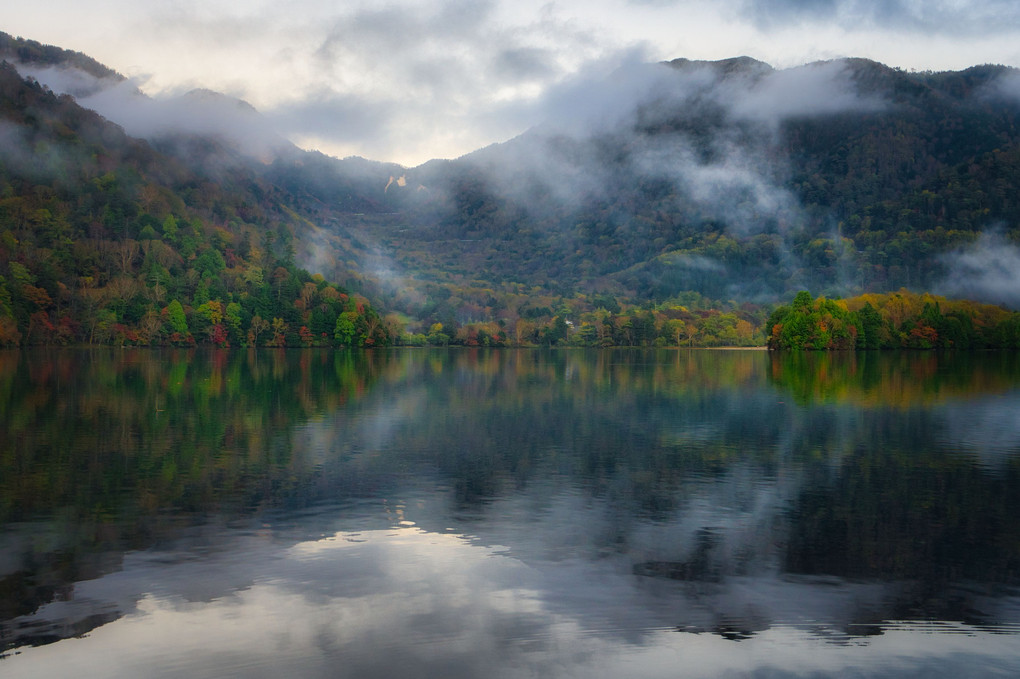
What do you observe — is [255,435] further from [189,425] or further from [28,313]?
[28,313]

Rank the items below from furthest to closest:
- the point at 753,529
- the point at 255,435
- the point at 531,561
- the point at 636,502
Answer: the point at 255,435, the point at 636,502, the point at 753,529, the point at 531,561

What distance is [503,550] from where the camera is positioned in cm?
1666

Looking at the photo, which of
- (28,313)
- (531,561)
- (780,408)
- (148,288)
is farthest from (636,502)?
(148,288)

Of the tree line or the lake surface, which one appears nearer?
the lake surface

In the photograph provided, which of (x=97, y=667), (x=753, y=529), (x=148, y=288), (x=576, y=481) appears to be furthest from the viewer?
(x=148, y=288)

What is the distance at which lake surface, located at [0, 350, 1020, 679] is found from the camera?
1172 centimetres

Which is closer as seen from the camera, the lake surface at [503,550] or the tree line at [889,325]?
the lake surface at [503,550]

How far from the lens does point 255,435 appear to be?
32.7m

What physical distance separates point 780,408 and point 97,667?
4114cm

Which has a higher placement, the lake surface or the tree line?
the tree line

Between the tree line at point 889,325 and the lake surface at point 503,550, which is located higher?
the tree line at point 889,325

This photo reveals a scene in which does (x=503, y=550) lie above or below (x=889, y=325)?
below

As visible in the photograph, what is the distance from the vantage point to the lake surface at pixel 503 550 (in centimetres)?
1172

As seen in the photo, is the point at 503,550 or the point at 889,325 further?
the point at 889,325
